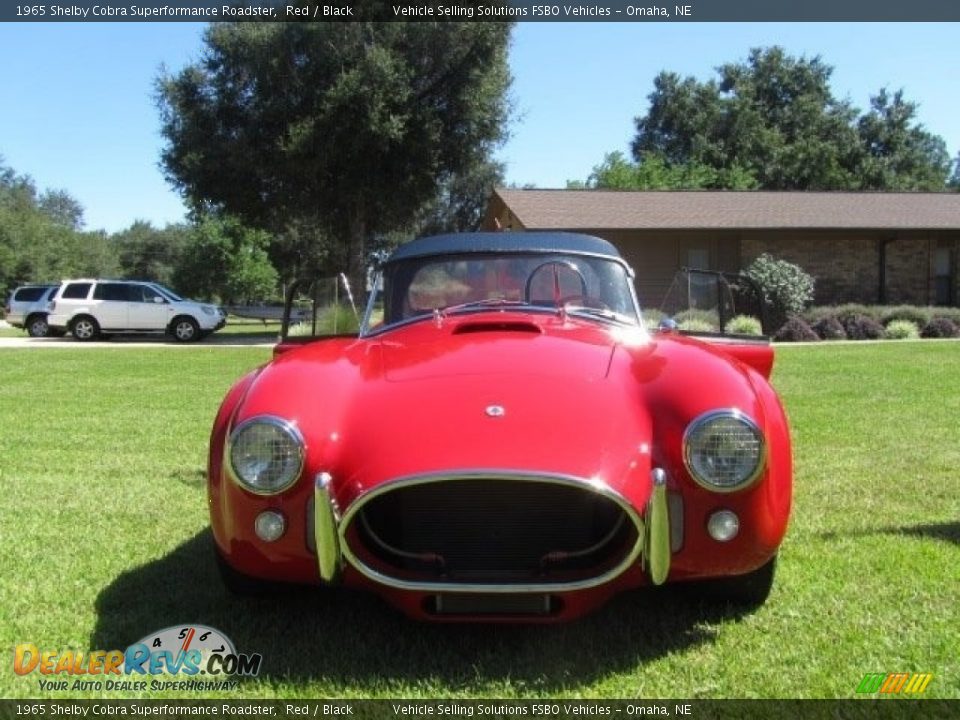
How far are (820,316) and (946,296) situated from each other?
6.61 m

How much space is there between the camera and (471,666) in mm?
2850

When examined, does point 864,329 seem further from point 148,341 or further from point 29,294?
point 29,294

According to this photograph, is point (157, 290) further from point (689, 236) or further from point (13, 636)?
point (13, 636)

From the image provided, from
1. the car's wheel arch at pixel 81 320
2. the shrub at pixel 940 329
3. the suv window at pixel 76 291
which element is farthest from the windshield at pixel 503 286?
the suv window at pixel 76 291

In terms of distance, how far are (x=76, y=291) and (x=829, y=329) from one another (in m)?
19.0

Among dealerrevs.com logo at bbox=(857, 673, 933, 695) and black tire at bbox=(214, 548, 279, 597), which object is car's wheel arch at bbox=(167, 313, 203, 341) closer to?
black tire at bbox=(214, 548, 279, 597)

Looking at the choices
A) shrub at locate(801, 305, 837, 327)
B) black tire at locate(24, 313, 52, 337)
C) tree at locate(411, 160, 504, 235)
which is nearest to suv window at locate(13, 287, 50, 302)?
black tire at locate(24, 313, 52, 337)

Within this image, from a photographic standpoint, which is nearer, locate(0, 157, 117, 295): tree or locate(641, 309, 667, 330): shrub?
locate(641, 309, 667, 330): shrub

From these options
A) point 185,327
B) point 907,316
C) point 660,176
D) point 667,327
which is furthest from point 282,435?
point 660,176

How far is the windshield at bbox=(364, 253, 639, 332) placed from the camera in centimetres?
432

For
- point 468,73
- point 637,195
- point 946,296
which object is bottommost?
point 946,296

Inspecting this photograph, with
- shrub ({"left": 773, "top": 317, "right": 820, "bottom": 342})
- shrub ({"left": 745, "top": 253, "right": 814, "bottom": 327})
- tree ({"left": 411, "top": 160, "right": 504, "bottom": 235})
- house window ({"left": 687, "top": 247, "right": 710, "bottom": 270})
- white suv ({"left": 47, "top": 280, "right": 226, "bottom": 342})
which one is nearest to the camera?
shrub ({"left": 773, "top": 317, "right": 820, "bottom": 342})

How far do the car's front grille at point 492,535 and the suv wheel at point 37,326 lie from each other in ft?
81.5

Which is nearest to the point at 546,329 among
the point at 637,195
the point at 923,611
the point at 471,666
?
the point at 471,666
